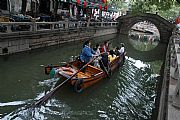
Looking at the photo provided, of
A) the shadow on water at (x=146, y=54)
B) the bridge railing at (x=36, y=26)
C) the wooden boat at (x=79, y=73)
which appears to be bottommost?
the shadow on water at (x=146, y=54)

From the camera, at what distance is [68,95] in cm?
863

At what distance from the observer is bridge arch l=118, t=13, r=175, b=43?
3316 cm

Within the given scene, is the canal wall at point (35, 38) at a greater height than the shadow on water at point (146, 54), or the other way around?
the canal wall at point (35, 38)

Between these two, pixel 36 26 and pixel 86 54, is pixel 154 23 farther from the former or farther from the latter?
pixel 86 54

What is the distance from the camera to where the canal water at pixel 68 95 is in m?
7.12

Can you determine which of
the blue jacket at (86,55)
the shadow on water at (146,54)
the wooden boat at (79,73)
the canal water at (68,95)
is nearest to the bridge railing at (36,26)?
the canal water at (68,95)

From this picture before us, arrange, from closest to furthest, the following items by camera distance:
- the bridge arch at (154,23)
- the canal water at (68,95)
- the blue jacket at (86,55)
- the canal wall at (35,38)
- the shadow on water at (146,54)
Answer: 1. the canal water at (68,95)
2. the blue jacket at (86,55)
3. the canal wall at (35,38)
4. the shadow on water at (146,54)
5. the bridge arch at (154,23)

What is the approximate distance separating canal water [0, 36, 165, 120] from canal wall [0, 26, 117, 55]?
549 mm

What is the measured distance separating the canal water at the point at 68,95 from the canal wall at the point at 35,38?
55cm

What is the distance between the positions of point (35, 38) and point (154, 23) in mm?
23996

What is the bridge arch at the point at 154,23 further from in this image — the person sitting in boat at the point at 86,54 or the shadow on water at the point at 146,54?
the person sitting in boat at the point at 86,54

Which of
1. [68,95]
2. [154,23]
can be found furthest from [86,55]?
[154,23]

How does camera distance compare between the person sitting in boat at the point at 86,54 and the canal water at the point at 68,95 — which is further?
the person sitting in boat at the point at 86,54

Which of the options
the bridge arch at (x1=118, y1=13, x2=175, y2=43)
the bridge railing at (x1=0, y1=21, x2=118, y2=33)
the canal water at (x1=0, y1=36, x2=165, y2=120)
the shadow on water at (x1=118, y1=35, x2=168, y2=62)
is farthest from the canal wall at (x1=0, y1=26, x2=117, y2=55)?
the bridge arch at (x1=118, y1=13, x2=175, y2=43)
